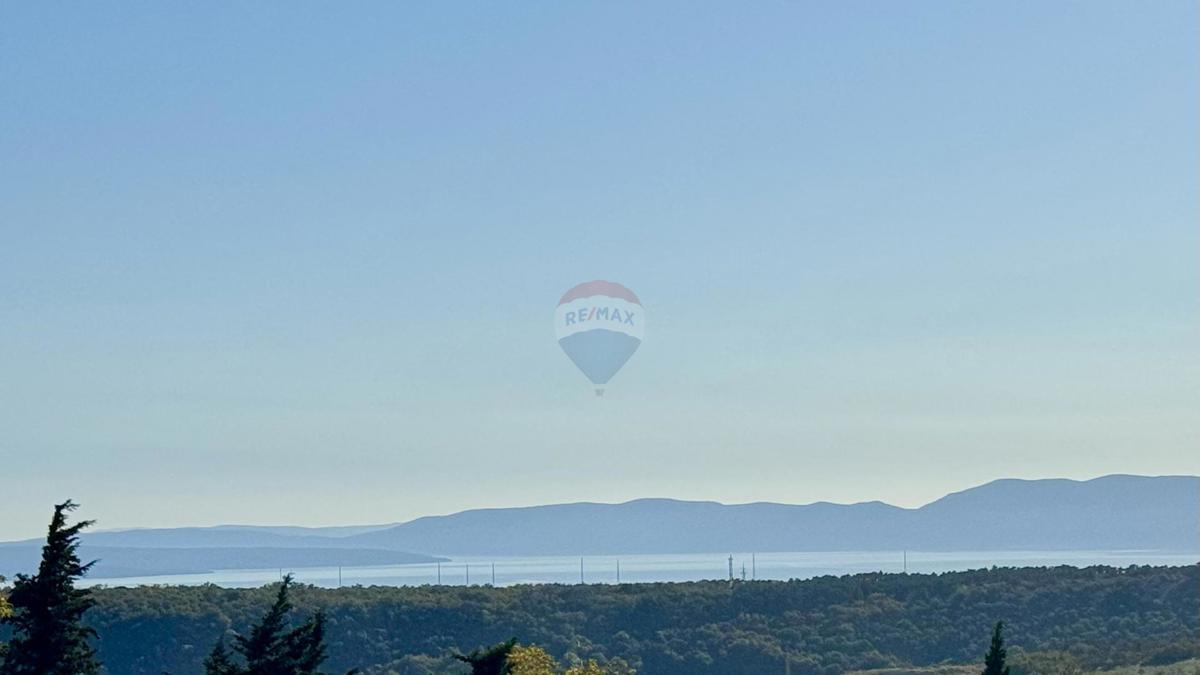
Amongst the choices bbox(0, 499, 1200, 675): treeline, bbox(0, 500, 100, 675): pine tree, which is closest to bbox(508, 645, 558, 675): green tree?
bbox(0, 500, 100, 675): pine tree

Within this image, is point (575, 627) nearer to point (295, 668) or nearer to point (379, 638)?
point (379, 638)

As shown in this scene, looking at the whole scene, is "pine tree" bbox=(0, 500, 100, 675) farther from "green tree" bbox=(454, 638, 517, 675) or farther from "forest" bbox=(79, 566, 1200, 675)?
"forest" bbox=(79, 566, 1200, 675)

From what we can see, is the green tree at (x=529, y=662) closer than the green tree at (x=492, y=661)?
No

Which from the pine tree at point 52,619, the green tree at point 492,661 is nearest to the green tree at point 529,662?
the green tree at point 492,661

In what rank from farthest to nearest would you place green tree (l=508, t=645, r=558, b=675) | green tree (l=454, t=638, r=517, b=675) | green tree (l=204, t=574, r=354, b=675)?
green tree (l=508, t=645, r=558, b=675) < green tree (l=204, t=574, r=354, b=675) < green tree (l=454, t=638, r=517, b=675)

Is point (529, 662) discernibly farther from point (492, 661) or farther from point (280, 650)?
point (280, 650)

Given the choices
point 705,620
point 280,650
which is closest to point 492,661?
point 280,650

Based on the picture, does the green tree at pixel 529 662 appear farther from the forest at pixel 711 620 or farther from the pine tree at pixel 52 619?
the forest at pixel 711 620
